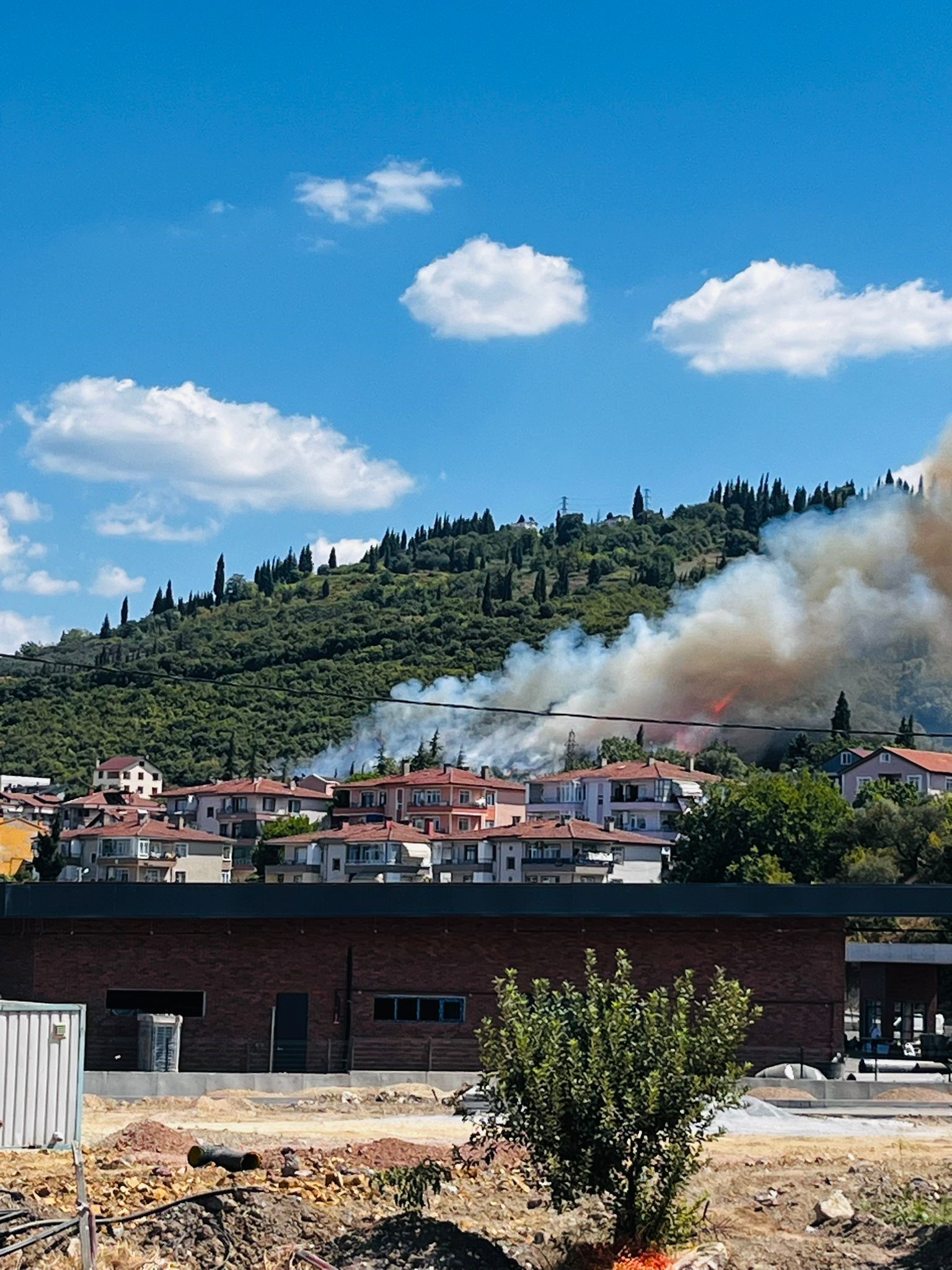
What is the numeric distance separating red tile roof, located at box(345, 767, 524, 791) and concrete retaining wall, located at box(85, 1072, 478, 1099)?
94029 mm

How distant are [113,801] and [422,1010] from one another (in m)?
113

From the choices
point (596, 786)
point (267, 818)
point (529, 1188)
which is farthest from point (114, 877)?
point (529, 1188)

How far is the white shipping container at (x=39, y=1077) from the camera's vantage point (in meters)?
26.4

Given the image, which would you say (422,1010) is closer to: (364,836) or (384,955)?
(384,955)

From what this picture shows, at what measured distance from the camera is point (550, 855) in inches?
4439

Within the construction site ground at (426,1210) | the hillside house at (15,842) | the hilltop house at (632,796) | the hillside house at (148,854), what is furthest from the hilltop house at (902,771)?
the construction site ground at (426,1210)

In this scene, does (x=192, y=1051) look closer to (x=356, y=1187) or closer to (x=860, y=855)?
(x=356, y=1187)

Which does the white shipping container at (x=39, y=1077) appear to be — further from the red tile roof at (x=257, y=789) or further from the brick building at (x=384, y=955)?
the red tile roof at (x=257, y=789)

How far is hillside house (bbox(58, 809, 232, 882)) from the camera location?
122m

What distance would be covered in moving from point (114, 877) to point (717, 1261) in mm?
105432

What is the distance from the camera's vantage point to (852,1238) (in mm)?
21703

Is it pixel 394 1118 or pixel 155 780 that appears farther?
pixel 155 780

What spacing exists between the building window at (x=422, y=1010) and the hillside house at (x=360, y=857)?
66623mm

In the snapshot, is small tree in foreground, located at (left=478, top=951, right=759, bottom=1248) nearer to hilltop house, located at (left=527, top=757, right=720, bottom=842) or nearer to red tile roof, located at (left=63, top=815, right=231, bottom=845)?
red tile roof, located at (left=63, top=815, right=231, bottom=845)
